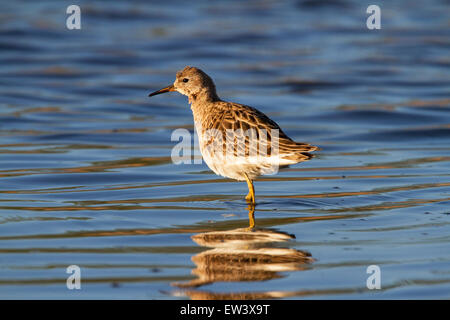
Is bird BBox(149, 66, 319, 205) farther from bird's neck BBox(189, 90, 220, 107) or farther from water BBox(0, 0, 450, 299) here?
water BBox(0, 0, 450, 299)

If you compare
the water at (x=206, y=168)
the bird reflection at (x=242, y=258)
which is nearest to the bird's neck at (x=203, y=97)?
the water at (x=206, y=168)

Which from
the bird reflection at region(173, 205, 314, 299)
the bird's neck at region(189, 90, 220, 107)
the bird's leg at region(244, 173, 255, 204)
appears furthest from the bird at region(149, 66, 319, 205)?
the bird reflection at region(173, 205, 314, 299)

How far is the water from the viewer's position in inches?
276

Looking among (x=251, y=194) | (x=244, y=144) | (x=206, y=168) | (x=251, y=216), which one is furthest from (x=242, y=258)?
(x=206, y=168)

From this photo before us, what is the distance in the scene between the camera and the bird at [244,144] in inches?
346

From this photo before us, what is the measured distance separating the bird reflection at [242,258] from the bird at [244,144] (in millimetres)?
859

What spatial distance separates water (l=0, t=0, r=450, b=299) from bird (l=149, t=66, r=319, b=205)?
0.51 metres

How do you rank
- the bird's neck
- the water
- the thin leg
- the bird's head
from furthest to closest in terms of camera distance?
the bird's head < the bird's neck < the thin leg < the water

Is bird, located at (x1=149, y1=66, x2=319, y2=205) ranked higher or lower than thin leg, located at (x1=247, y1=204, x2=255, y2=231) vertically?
higher

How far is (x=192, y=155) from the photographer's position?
1320 cm

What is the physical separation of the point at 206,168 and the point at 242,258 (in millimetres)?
4850
